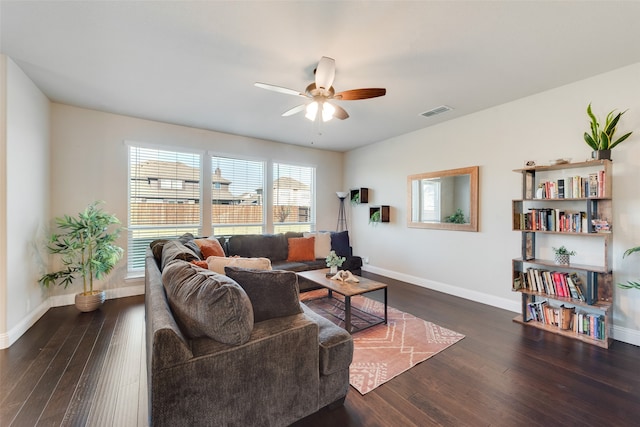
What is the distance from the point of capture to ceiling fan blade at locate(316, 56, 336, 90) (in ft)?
7.30

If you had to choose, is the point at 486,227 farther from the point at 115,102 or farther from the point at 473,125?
the point at 115,102

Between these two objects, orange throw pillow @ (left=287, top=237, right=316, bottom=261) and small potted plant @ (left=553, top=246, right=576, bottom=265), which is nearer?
small potted plant @ (left=553, top=246, right=576, bottom=265)

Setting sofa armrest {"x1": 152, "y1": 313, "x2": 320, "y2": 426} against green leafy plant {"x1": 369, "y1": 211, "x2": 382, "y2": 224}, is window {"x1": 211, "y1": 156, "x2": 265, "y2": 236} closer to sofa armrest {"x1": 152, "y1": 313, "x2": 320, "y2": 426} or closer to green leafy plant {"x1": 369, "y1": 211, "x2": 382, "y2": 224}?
green leafy plant {"x1": 369, "y1": 211, "x2": 382, "y2": 224}

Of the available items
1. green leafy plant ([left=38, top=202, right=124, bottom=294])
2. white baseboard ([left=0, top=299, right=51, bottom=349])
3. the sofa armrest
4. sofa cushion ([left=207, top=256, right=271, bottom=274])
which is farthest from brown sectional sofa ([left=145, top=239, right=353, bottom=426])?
green leafy plant ([left=38, top=202, right=124, bottom=294])

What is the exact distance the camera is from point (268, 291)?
1.70m

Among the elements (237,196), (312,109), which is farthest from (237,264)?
(237,196)

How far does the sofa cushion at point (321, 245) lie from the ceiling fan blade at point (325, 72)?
9.19 ft

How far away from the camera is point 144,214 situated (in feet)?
13.9

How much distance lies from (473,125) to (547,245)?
6.16 ft

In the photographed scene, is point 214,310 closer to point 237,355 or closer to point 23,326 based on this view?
point 237,355

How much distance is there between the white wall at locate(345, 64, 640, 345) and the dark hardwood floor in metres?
0.93

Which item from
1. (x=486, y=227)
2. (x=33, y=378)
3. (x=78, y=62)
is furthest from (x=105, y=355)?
(x=486, y=227)

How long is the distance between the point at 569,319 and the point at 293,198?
4.59 metres

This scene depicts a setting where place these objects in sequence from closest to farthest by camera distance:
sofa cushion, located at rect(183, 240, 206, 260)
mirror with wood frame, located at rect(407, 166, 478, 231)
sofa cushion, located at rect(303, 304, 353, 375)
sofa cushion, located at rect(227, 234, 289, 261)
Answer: sofa cushion, located at rect(303, 304, 353, 375) → sofa cushion, located at rect(183, 240, 206, 260) → mirror with wood frame, located at rect(407, 166, 478, 231) → sofa cushion, located at rect(227, 234, 289, 261)
